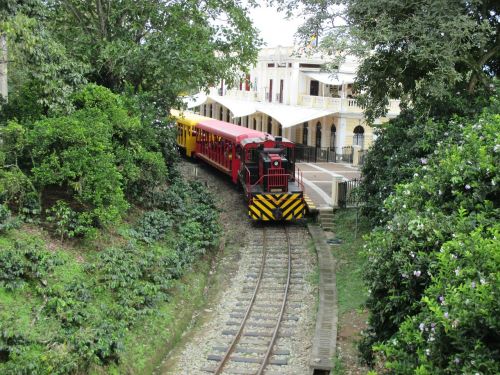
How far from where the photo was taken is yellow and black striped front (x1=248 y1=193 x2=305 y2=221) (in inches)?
803

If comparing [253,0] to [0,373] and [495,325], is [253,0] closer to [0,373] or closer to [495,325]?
[0,373]

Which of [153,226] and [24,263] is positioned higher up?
[24,263]

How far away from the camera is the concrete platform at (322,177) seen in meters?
23.5

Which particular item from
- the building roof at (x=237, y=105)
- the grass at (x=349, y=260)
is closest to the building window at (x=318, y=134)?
the building roof at (x=237, y=105)

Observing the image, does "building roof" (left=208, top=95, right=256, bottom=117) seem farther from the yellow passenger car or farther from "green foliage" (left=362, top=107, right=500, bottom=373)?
"green foliage" (left=362, top=107, right=500, bottom=373)

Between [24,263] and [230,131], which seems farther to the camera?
[230,131]

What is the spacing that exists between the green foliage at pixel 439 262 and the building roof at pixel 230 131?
1289cm

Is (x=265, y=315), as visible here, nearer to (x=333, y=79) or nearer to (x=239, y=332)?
(x=239, y=332)

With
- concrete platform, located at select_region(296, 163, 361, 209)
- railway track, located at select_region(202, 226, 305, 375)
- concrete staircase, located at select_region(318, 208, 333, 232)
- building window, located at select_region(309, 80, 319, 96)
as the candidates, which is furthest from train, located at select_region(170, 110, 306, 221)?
building window, located at select_region(309, 80, 319, 96)

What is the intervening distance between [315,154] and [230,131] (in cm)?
1132

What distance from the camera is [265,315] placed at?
540 inches

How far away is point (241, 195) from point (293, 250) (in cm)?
696

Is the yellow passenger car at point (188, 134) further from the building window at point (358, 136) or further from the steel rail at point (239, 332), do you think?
the steel rail at point (239, 332)

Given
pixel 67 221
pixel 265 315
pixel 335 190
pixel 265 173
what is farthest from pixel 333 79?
pixel 67 221
